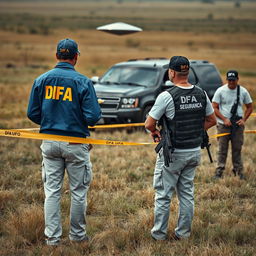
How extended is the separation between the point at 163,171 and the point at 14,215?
1806mm

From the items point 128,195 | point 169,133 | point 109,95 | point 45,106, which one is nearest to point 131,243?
point 169,133

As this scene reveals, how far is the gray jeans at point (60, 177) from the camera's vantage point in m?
4.85

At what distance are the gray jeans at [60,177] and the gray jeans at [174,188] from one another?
71 cm

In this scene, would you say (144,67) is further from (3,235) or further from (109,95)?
(3,235)

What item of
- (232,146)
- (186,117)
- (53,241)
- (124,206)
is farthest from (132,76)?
(53,241)

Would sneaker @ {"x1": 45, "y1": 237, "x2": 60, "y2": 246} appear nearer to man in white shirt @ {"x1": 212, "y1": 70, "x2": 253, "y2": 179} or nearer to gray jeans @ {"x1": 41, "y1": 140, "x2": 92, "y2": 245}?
gray jeans @ {"x1": 41, "y1": 140, "x2": 92, "y2": 245}

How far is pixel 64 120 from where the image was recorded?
486 centimetres

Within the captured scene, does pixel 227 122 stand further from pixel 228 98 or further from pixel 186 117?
pixel 186 117

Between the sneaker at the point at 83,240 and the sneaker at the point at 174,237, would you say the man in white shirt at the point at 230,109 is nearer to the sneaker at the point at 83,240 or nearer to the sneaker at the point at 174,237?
the sneaker at the point at 174,237

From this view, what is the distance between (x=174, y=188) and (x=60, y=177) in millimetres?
1131

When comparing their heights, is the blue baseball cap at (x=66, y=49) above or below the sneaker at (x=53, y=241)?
above

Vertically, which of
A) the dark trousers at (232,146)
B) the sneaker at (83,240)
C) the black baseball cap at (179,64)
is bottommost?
the sneaker at (83,240)

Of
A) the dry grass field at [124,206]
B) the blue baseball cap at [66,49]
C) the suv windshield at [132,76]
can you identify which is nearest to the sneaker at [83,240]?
the dry grass field at [124,206]

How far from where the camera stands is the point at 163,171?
511cm
